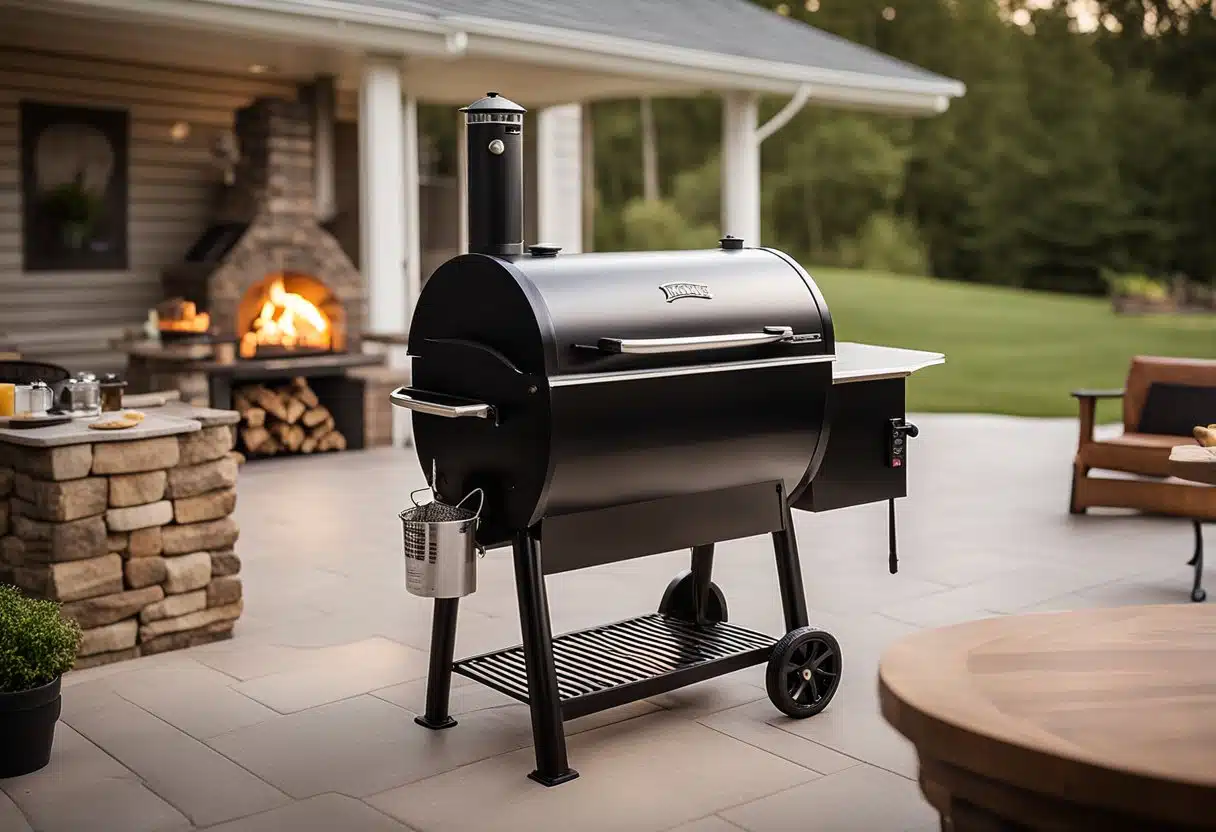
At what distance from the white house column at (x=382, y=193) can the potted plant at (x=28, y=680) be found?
535 centimetres

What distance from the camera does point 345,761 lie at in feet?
11.7

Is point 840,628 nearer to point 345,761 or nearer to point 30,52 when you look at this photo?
point 345,761

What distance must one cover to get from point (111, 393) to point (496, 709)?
6.29 ft

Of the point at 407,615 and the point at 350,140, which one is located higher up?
the point at 350,140

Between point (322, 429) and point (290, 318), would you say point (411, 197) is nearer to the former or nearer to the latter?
point (290, 318)

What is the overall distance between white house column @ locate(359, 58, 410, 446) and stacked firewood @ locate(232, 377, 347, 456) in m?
0.65

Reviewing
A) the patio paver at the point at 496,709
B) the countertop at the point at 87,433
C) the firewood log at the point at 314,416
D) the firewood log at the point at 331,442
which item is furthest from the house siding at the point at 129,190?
the countertop at the point at 87,433

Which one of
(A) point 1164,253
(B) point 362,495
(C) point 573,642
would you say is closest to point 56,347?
(B) point 362,495

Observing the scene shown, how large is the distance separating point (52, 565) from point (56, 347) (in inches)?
199

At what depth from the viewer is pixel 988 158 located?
93.8ft

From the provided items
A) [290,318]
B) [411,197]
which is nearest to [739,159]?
[411,197]

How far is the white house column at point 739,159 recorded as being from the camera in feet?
35.6

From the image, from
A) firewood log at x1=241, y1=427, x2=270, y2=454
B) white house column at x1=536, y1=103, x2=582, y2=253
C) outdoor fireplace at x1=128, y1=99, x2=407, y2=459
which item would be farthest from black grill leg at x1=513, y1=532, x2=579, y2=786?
white house column at x1=536, y1=103, x2=582, y2=253

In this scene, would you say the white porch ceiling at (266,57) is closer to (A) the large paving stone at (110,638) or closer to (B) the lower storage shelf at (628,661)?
(A) the large paving stone at (110,638)
